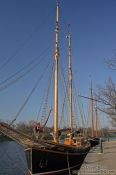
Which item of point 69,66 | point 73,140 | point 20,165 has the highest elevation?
point 69,66

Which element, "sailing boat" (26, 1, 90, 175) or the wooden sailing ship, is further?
"sailing boat" (26, 1, 90, 175)

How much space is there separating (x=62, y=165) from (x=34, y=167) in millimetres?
2764

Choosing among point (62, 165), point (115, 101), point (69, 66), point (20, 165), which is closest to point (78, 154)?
point (62, 165)

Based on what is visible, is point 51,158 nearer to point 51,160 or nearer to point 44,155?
point 51,160

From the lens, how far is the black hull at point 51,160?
77.2 feet

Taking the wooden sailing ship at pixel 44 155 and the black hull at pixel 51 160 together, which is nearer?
the wooden sailing ship at pixel 44 155

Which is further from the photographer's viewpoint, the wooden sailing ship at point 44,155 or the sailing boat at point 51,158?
the sailing boat at point 51,158

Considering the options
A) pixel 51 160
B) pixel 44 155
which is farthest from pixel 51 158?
pixel 44 155

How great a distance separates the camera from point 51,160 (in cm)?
2420

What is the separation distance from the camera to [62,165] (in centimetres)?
2536

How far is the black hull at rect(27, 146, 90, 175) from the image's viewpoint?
77.2 feet

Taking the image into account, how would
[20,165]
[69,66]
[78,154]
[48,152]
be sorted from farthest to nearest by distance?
[69,66] → [20,165] → [78,154] → [48,152]

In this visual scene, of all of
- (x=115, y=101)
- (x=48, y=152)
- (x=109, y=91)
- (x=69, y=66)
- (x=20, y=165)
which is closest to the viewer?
(x=115, y=101)

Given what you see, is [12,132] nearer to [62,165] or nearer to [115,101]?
[62,165]
